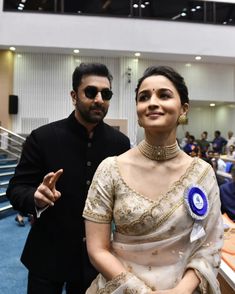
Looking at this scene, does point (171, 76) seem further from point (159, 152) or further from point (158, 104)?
point (159, 152)

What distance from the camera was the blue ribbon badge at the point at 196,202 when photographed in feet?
3.07

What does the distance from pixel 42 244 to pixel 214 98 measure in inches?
485

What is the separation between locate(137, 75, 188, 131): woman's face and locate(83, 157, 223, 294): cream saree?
0.17 m

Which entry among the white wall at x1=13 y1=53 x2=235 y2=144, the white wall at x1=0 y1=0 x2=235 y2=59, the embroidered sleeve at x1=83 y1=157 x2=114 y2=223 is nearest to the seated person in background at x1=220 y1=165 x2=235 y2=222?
the embroidered sleeve at x1=83 y1=157 x2=114 y2=223

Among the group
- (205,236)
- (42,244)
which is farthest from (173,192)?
(42,244)

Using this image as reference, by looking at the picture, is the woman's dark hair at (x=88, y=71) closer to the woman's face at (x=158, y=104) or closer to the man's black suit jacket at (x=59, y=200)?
the man's black suit jacket at (x=59, y=200)

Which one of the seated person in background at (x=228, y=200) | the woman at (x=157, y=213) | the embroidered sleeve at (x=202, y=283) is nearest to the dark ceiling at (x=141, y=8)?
the seated person in background at (x=228, y=200)

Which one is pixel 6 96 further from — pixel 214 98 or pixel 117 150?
pixel 117 150

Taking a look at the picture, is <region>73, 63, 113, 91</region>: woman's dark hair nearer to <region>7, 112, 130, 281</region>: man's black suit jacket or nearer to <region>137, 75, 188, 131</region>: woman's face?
<region>7, 112, 130, 281</region>: man's black suit jacket

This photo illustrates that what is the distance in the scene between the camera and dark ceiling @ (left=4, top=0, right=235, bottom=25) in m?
11.4

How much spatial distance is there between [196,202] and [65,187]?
0.63 meters

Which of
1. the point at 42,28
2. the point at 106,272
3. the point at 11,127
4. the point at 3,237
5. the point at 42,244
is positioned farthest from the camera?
the point at 11,127

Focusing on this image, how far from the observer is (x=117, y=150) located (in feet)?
4.99

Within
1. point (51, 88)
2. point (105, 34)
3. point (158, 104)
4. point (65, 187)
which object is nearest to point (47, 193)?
point (65, 187)
